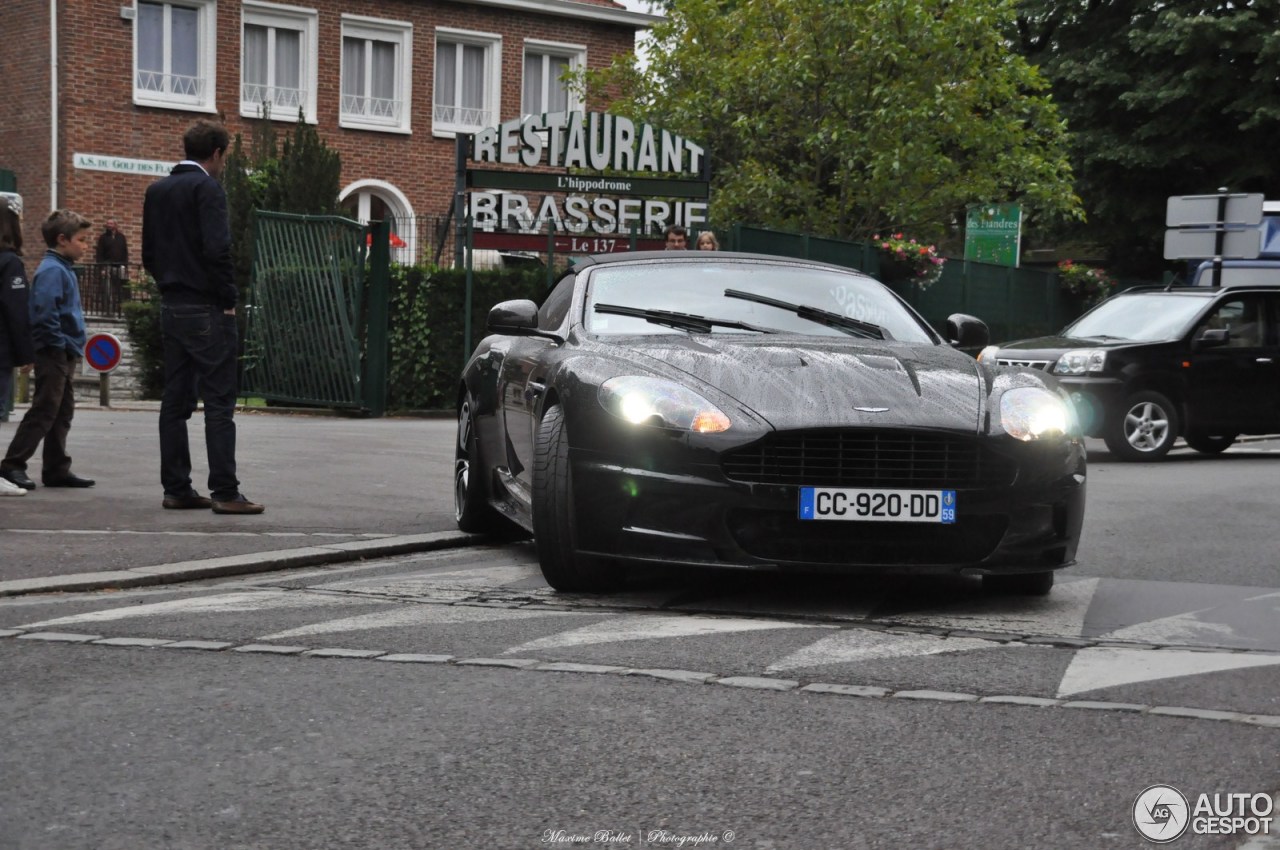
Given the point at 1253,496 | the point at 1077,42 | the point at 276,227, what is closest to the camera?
the point at 1253,496

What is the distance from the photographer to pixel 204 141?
31.3ft

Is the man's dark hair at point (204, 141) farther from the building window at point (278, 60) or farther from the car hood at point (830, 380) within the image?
Result: the building window at point (278, 60)

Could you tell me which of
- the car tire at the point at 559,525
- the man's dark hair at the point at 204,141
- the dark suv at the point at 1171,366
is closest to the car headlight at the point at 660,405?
the car tire at the point at 559,525

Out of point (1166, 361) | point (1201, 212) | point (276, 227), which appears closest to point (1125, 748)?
point (1166, 361)

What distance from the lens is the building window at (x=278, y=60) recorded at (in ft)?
111

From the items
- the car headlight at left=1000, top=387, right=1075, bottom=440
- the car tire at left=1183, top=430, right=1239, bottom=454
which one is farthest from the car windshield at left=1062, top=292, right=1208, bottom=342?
the car headlight at left=1000, top=387, right=1075, bottom=440

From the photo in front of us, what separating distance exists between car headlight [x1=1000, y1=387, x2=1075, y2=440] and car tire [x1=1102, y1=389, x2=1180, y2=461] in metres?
9.61

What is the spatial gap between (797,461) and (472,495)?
284 cm

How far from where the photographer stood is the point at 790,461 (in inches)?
264

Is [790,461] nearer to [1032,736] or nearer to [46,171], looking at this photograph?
[1032,736]

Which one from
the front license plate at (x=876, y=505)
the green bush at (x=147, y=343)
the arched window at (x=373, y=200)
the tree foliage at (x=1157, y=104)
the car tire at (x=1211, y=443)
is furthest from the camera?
the tree foliage at (x=1157, y=104)

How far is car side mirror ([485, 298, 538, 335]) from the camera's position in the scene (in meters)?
8.20

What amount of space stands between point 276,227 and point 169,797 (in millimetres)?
16262

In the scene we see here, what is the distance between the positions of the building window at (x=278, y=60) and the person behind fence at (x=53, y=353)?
23.4 meters
